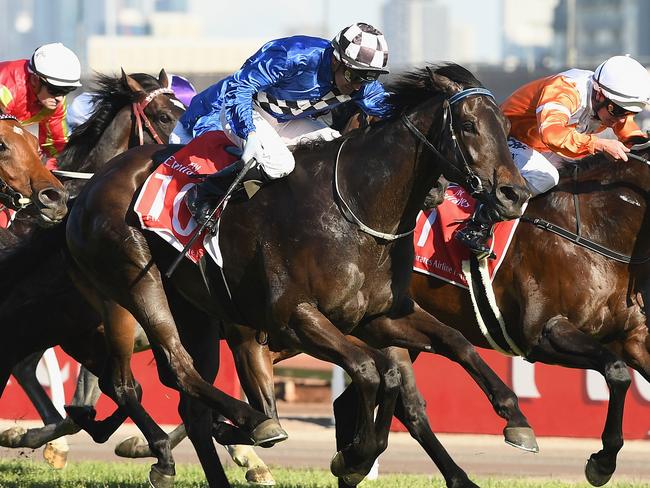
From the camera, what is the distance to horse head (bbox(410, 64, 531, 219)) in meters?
5.05

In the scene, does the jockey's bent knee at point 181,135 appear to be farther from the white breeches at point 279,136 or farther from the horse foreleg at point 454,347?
the horse foreleg at point 454,347

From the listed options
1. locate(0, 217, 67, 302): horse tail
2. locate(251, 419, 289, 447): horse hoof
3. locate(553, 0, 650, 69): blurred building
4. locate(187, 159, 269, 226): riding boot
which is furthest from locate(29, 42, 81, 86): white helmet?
locate(553, 0, 650, 69): blurred building

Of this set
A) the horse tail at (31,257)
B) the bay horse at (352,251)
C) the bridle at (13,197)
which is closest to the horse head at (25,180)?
the bridle at (13,197)

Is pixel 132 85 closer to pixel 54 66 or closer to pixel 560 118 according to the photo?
pixel 54 66

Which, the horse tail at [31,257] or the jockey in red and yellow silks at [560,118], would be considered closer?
the jockey in red and yellow silks at [560,118]

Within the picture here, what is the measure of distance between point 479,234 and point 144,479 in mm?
2390

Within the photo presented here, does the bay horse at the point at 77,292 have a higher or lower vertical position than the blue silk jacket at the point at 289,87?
lower

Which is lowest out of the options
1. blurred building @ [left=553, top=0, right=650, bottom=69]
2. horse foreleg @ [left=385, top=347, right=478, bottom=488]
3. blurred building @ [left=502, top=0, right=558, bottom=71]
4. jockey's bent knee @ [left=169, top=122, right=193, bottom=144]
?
blurred building @ [left=502, top=0, right=558, bottom=71]

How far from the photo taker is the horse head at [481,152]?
5.05m

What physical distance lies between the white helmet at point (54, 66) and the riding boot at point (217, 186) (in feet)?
6.20

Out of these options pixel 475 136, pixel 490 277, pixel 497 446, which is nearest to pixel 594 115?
pixel 490 277

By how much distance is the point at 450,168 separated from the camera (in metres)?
5.21

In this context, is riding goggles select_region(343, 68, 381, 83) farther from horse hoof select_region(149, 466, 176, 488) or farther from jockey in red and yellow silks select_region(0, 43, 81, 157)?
jockey in red and yellow silks select_region(0, 43, 81, 157)

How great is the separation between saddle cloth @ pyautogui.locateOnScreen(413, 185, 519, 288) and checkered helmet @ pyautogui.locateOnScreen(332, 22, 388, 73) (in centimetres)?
113
